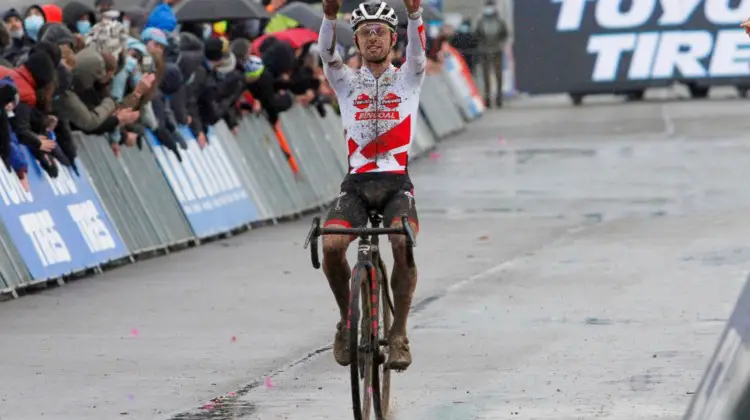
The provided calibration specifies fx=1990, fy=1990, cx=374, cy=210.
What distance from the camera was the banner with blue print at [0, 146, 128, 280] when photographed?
15.2m

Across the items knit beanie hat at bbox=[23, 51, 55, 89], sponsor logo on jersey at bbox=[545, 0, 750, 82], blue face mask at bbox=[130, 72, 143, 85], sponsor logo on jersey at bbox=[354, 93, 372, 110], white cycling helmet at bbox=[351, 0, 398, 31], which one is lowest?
sponsor logo on jersey at bbox=[545, 0, 750, 82]

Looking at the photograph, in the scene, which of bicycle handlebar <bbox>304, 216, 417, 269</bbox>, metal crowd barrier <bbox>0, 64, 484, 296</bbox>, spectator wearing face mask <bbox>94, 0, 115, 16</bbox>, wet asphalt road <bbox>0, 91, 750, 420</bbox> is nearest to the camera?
bicycle handlebar <bbox>304, 216, 417, 269</bbox>

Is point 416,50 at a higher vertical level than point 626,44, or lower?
higher

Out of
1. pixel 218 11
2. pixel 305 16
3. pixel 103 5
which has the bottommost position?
pixel 305 16

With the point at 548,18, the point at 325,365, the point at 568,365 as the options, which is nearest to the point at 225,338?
the point at 325,365

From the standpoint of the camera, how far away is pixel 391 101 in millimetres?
9875

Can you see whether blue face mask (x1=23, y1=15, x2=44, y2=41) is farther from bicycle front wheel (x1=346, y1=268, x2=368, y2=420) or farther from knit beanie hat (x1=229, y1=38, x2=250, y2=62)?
bicycle front wheel (x1=346, y1=268, x2=368, y2=420)

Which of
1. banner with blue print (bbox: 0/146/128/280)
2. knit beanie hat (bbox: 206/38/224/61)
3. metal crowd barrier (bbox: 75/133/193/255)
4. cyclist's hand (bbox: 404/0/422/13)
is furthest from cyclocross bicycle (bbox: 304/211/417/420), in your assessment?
knit beanie hat (bbox: 206/38/224/61)

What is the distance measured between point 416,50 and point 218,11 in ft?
42.7

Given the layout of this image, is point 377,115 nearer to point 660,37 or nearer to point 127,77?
point 127,77

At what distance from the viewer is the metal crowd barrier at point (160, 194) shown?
1545 cm

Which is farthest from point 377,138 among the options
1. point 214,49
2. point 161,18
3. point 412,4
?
point 214,49

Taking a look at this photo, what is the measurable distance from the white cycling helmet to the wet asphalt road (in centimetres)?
193

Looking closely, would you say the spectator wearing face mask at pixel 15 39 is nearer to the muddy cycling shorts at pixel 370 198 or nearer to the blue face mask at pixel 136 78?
the blue face mask at pixel 136 78
